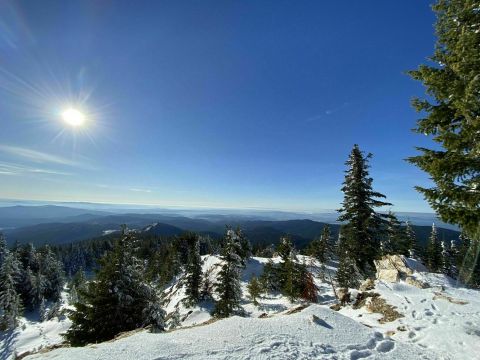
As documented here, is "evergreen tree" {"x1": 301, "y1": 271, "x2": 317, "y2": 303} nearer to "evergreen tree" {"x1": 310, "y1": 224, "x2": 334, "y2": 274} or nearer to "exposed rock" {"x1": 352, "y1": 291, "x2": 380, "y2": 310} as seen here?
"exposed rock" {"x1": 352, "y1": 291, "x2": 380, "y2": 310}

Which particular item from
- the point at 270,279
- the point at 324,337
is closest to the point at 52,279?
the point at 270,279

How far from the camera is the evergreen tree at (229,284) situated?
27609mm

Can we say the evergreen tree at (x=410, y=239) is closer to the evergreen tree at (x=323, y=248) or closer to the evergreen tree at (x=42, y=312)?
the evergreen tree at (x=323, y=248)

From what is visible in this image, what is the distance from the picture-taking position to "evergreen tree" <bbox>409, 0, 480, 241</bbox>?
301 inches

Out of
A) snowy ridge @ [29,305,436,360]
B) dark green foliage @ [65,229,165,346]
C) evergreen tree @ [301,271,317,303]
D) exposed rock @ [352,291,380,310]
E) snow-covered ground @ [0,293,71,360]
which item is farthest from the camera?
snow-covered ground @ [0,293,71,360]

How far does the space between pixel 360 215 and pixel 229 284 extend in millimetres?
15117

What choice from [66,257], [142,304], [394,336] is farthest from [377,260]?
[66,257]

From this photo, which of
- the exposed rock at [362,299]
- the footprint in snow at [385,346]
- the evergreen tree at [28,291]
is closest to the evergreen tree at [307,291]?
the exposed rock at [362,299]

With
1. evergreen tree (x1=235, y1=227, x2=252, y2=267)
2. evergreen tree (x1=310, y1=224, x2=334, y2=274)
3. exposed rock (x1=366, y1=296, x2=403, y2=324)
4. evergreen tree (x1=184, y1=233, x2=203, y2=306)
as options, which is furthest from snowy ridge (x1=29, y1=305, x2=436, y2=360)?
evergreen tree (x1=310, y1=224, x2=334, y2=274)

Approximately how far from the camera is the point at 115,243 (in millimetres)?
17641

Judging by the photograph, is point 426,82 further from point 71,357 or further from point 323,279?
point 323,279

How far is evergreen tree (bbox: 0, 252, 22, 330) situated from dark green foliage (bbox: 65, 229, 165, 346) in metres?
42.2

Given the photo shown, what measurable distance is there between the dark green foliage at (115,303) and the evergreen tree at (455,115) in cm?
1530

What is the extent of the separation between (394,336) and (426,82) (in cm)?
922
